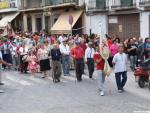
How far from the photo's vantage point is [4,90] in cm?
1638

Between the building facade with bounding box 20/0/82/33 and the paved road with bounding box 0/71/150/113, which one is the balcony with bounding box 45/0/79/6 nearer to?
the building facade with bounding box 20/0/82/33

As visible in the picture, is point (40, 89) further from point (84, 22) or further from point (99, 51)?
point (84, 22)

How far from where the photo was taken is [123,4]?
33.0 m

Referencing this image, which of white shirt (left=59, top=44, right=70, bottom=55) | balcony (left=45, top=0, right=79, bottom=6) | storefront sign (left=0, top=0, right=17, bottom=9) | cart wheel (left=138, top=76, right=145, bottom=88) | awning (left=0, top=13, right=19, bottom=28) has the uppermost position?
storefront sign (left=0, top=0, right=17, bottom=9)

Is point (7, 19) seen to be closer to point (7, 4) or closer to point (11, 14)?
point (11, 14)

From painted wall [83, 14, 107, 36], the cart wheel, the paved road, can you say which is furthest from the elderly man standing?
painted wall [83, 14, 107, 36]

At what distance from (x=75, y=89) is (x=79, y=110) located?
387 cm

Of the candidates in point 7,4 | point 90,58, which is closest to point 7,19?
point 7,4

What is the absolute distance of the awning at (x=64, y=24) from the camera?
125 ft

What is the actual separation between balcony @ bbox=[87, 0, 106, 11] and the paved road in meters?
17.1

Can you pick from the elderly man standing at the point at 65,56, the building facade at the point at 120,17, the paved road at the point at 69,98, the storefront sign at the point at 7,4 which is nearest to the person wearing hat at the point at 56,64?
the paved road at the point at 69,98

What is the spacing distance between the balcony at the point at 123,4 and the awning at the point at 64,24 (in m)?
4.95

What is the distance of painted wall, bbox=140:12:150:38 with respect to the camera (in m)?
30.4

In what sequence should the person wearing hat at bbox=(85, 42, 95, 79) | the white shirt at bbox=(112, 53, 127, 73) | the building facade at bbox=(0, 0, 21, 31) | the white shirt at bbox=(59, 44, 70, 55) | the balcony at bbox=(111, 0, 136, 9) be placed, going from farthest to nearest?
the building facade at bbox=(0, 0, 21, 31)
the balcony at bbox=(111, 0, 136, 9)
the white shirt at bbox=(59, 44, 70, 55)
the person wearing hat at bbox=(85, 42, 95, 79)
the white shirt at bbox=(112, 53, 127, 73)
